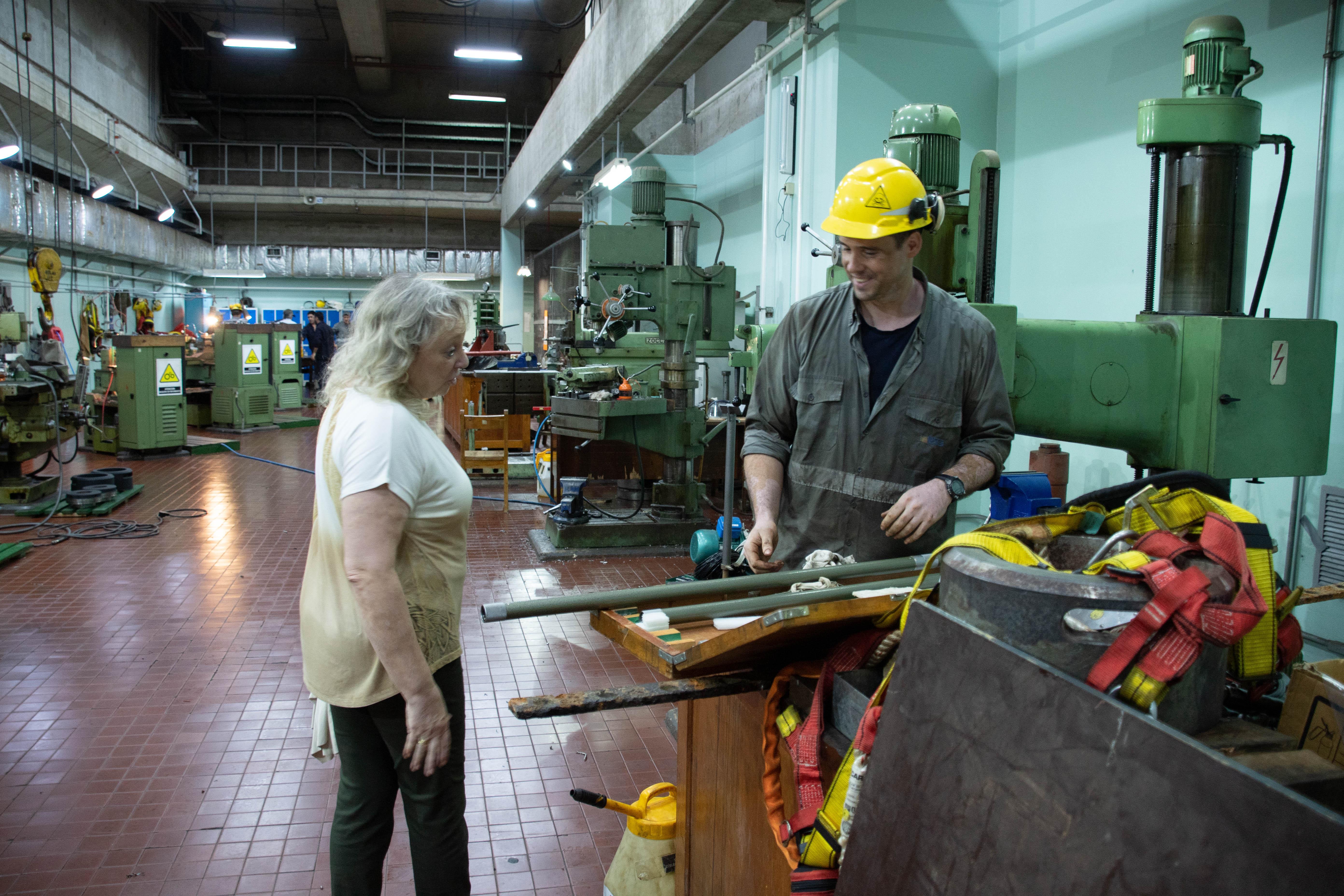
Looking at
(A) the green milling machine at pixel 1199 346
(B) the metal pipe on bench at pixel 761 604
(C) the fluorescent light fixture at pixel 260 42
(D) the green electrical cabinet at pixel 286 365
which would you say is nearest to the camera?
(B) the metal pipe on bench at pixel 761 604

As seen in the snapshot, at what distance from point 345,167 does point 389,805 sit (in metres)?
19.2

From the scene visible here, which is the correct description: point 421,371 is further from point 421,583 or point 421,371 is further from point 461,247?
point 461,247

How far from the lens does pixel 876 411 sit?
2068 mm

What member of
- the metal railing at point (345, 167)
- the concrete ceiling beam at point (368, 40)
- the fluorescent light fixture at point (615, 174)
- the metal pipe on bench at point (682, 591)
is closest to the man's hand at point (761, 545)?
the metal pipe on bench at point (682, 591)

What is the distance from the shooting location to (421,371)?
1694mm

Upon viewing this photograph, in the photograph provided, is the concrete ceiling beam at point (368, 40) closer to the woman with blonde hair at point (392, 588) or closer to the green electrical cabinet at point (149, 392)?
the green electrical cabinet at point (149, 392)

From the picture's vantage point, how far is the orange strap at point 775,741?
1.34 metres

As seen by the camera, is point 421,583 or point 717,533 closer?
point 421,583

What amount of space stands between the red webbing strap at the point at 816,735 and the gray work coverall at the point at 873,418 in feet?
2.57

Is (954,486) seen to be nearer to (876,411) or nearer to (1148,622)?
(876,411)

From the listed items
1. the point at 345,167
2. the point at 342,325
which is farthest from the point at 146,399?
the point at 345,167

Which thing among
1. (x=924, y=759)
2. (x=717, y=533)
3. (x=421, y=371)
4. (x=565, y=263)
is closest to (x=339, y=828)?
(x=421, y=371)

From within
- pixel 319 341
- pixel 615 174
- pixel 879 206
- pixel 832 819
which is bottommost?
pixel 832 819

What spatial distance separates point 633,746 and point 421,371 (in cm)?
190
